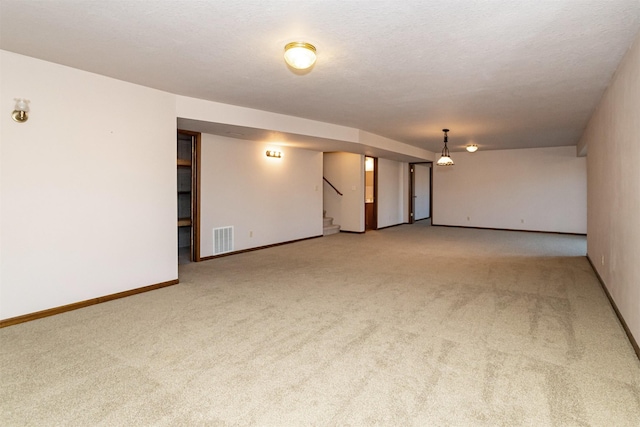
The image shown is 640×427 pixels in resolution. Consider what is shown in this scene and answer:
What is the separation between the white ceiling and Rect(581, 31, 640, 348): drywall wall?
0.81ft

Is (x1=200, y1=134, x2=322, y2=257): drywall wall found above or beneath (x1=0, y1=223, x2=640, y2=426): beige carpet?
above

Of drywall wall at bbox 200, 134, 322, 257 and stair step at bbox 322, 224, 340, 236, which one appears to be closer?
drywall wall at bbox 200, 134, 322, 257

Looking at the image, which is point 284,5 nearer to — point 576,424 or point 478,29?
point 478,29

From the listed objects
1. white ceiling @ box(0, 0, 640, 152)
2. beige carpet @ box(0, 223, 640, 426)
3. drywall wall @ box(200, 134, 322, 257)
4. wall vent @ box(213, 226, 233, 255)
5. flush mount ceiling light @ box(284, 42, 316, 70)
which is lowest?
beige carpet @ box(0, 223, 640, 426)

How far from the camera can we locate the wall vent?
21.2ft

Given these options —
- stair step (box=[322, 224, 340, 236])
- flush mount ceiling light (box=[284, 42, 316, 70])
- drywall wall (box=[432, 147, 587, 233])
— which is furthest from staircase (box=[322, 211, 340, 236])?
flush mount ceiling light (box=[284, 42, 316, 70])

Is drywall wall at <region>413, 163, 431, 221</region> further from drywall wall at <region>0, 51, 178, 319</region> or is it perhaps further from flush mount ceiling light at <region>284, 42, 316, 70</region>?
flush mount ceiling light at <region>284, 42, 316, 70</region>

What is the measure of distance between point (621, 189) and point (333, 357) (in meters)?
3.15

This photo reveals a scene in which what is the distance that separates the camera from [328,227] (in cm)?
955

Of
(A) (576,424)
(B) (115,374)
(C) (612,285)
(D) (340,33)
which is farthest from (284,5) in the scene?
(C) (612,285)

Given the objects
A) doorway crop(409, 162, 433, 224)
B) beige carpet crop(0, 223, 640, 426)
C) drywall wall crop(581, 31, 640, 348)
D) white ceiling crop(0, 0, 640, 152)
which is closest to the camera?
beige carpet crop(0, 223, 640, 426)

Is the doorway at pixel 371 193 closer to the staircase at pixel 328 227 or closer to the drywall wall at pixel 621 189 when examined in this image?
the staircase at pixel 328 227

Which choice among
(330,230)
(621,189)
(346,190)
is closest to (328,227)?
(330,230)

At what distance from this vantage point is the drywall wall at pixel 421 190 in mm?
13758
